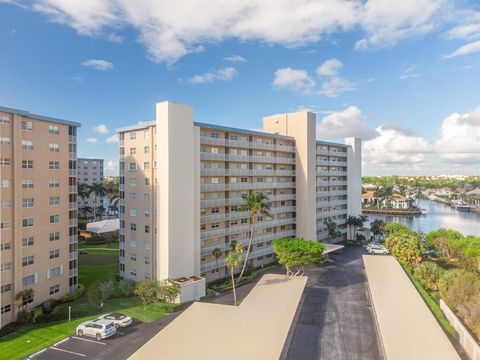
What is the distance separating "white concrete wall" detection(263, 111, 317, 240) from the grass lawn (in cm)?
3426

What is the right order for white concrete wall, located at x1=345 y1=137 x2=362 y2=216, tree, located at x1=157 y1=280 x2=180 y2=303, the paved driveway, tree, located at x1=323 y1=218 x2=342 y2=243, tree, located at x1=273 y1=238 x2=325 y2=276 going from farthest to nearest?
white concrete wall, located at x1=345 y1=137 x2=362 y2=216
tree, located at x1=323 y1=218 x2=342 y2=243
tree, located at x1=273 y1=238 x2=325 y2=276
tree, located at x1=157 y1=280 x2=180 y2=303
the paved driveway

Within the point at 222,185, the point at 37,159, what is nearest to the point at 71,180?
the point at 37,159

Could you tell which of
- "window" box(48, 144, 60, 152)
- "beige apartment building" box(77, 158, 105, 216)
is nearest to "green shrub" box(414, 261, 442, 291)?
"window" box(48, 144, 60, 152)

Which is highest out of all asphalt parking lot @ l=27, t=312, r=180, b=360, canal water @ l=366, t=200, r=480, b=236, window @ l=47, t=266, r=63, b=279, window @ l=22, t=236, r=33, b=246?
window @ l=22, t=236, r=33, b=246

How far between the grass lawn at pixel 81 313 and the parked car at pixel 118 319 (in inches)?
71.6

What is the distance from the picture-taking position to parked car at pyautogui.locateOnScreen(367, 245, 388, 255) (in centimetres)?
6912

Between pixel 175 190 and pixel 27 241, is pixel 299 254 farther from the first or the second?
pixel 27 241

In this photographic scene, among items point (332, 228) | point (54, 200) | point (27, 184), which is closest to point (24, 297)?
point (54, 200)

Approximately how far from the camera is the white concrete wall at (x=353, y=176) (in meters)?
83.8

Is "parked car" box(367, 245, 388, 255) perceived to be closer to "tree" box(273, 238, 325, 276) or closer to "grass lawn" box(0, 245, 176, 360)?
"tree" box(273, 238, 325, 276)

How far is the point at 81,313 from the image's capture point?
37656mm

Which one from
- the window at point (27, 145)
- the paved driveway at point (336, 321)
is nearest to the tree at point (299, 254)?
the paved driveway at point (336, 321)

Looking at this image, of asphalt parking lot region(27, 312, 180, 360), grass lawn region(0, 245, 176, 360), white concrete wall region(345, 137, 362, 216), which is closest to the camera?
asphalt parking lot region(27, 312, 180, 360)

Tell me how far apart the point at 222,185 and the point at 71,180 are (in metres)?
21.4
